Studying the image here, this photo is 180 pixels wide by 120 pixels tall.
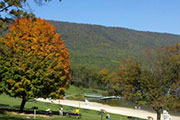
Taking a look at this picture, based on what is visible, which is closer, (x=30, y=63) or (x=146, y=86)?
(x=30, y=63)

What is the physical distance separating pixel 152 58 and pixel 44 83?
10.2 meters

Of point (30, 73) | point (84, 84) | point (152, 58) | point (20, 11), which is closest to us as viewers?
point (20, 11)

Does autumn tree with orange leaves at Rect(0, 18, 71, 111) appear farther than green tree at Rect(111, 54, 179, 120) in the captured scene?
No

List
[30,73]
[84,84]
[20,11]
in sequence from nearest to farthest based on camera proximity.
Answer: [20,11]
[30,73]
[84,84]

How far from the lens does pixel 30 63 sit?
991 inches

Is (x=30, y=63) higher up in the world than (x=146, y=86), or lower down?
higher up

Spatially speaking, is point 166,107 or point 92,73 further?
point 92,73

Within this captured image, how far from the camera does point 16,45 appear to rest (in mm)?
25547

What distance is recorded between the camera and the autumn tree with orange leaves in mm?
25141

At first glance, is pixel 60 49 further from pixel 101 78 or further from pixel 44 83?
pixel 101 78

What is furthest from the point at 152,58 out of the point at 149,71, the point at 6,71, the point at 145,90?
the point at 6,71

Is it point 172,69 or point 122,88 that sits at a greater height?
point 172,69

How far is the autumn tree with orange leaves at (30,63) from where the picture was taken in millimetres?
25141

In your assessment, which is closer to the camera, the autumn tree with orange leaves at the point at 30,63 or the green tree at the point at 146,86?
the autumn tree with orange leaves at the point at 30,63
